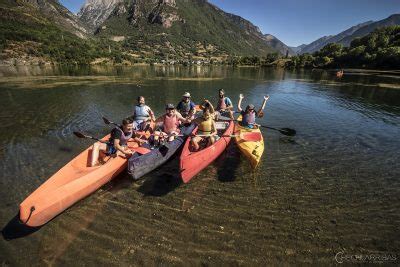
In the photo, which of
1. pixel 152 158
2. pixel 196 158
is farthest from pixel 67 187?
pixel 196 158

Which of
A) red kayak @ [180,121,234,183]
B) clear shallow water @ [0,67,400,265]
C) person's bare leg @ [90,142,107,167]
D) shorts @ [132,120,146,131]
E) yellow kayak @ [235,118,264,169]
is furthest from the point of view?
shorts @ [132,120,146,131]

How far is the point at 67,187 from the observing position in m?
6.21

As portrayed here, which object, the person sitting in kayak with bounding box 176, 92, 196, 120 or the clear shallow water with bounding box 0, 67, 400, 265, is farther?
the person sitting in kayak with bounding box 176, 92, 196, 120

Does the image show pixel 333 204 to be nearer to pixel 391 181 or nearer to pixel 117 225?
pixel 391 181

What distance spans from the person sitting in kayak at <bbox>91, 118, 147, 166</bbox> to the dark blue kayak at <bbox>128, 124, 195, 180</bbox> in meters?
0.50

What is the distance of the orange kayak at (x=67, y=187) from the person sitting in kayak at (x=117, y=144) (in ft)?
0.70

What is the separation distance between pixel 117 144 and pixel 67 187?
2096mm

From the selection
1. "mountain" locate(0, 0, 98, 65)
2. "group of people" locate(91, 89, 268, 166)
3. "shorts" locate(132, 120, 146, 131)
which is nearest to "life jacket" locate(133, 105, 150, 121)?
"group of people" locate(91, 89, 268, 166)

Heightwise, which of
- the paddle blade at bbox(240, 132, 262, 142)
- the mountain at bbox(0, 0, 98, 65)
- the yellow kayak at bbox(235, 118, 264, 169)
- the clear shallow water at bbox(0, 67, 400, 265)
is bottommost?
the clear shallow water at bbox(0, 67, 400, 265)

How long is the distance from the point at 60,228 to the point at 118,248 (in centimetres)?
178

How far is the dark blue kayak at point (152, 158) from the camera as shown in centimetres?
750

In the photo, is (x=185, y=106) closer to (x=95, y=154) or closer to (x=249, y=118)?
(x=249, y=118)

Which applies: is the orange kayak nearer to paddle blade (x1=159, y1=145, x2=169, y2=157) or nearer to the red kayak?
paddle blade (x1=159, y1=145, x2=169, y2=157)

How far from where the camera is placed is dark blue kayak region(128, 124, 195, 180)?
7.50 meters
